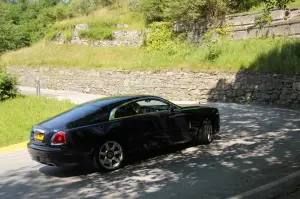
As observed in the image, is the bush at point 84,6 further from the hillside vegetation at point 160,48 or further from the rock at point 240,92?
the rock at point 240,92

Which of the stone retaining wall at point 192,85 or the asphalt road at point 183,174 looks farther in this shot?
the stone retaining wall at point 192,85

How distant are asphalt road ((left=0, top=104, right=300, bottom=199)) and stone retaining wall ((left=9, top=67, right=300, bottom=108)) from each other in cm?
601

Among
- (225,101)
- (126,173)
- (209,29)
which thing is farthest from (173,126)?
(209,29)

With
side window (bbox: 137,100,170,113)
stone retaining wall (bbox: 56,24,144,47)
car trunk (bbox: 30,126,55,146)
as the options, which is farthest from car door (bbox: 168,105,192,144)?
stone retaining wall (bbox: 56,24,144,47)

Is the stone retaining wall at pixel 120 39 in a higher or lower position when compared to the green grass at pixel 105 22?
lower

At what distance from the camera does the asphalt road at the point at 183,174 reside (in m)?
5.92

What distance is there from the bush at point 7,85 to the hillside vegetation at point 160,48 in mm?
7208

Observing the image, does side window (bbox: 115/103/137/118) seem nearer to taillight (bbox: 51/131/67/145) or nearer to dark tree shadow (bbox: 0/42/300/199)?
dark tree shadow (bbox: 0/42/300/199)

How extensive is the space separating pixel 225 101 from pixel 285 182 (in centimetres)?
1211

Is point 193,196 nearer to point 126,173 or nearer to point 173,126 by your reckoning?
point 126,173

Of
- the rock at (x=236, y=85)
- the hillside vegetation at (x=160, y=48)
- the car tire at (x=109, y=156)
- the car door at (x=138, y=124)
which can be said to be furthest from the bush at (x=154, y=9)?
the car tire at (x=109, y=156)

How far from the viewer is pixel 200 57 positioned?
2061 centimetres

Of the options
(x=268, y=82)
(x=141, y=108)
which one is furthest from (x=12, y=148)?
(x=268, y=82)

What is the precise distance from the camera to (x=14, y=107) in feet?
54.7
